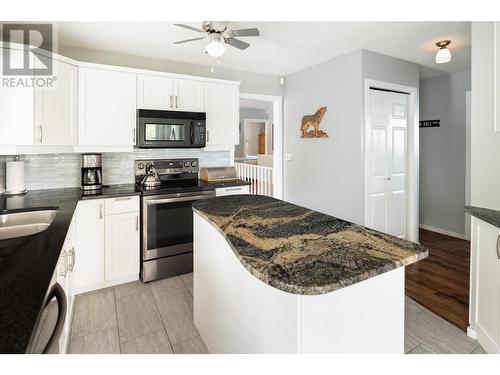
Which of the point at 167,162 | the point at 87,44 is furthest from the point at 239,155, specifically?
the point at 87,44

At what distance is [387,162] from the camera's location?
12.0 ft

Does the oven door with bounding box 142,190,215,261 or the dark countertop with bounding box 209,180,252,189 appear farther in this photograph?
the dark countertop with bounding box 209,180,252,189

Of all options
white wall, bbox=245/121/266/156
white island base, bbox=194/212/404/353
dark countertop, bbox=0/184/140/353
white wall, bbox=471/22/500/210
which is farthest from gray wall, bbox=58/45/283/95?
white wall, bbox=245/121/266/156

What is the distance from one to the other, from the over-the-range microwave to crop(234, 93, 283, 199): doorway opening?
1.07 m

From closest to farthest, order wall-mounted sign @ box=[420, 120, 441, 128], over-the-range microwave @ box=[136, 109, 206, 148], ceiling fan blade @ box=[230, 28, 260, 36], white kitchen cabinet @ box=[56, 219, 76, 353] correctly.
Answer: white kitchen cabinet @ box=[56, 219, 76, 353] → ceiling fan blade @ box=[230, 28, 260, 36] → over-the-range microwave @ box=[136, 109, 206, 148] → wall-mounted sign @ box=[420, 120, 441, 128]

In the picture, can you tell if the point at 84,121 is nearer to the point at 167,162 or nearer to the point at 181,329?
the point at 167,162

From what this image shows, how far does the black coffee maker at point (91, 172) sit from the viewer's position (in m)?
2.95

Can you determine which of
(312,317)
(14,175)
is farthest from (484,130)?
(14,175)

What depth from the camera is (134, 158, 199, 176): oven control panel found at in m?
3.44

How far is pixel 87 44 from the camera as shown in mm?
3043

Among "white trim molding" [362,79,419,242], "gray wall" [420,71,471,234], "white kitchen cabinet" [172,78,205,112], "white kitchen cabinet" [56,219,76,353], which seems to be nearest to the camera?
"white kitchen cabinet" [56,219,76,353]

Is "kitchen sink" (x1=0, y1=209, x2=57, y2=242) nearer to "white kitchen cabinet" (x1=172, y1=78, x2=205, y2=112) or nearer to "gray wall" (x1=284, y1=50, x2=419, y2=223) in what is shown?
"white kitchen cabinet" (x1=172, y1=78, x2=205, y2=112)

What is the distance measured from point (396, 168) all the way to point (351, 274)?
3.24 metres

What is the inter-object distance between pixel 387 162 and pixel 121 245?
319cm
